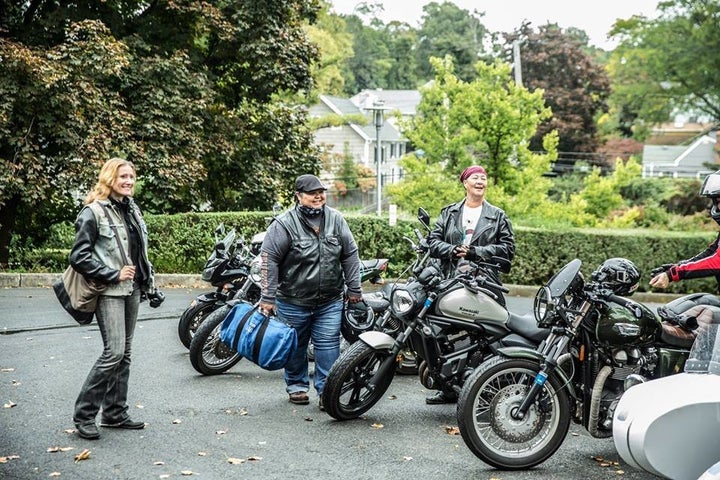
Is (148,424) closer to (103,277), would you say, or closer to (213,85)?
(103,277)

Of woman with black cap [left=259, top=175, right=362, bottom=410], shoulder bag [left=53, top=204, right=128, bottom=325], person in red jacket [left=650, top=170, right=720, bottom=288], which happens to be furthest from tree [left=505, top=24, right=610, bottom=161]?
shoulder bag [left=53, top=204, right=128, bottom=325]

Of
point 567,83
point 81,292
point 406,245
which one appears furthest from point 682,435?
point 567,83

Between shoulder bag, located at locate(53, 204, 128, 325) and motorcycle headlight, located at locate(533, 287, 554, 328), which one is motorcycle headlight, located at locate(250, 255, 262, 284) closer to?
shoulder bag, located at locate(53, 204, 128, 325)

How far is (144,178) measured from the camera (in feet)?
59.0

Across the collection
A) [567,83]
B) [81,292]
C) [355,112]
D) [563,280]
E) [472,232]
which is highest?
[567,83]

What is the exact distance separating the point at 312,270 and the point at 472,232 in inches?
66.2

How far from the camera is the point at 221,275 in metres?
8.42

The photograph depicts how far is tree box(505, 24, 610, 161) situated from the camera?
5341 centimetres

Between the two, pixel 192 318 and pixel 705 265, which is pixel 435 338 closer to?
pixel 705 265

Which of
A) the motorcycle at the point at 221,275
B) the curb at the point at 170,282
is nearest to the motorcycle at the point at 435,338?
the motorcycle at the point at 221,275

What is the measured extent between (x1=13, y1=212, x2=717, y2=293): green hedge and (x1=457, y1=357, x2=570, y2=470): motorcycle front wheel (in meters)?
10.5

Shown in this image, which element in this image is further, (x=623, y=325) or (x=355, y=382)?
(x=355, y=382)

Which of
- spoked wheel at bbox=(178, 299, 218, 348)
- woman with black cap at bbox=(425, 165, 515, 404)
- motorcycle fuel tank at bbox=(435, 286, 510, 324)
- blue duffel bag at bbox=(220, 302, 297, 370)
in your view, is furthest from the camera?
spoked wheel at bbox=(178, 299, 218, 348)

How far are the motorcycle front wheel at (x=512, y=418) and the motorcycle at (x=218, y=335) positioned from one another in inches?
90.6
